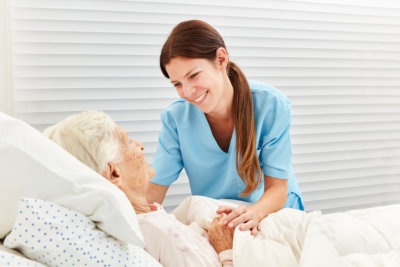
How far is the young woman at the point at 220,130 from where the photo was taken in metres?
1.58

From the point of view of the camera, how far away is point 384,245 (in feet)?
4.30

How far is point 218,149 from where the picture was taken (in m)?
1.80

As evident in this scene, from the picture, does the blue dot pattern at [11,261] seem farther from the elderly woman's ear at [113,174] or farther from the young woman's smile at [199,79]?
the young woman's smile at [199,79]

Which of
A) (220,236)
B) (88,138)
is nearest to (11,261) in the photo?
(88,138)

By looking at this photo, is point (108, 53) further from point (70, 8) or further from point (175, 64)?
point (175, 64)

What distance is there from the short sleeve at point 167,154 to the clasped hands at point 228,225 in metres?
0.46

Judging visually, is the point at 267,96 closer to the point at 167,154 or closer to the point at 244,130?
the point at 244,130

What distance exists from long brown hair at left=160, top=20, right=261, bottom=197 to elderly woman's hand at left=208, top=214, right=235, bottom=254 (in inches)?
15.5

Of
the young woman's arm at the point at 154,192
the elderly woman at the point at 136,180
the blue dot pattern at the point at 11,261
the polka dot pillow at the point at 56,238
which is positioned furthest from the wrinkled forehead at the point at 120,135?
the young woman's arm at the point at 154,192

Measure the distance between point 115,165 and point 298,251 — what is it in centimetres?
64

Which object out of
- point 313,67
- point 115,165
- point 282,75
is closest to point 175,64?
point 115,165

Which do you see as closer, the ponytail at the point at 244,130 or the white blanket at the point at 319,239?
the white blanket at the point at 319,239

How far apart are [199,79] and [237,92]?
0.79ft

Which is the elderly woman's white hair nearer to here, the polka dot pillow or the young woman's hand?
the polka dot pillow
